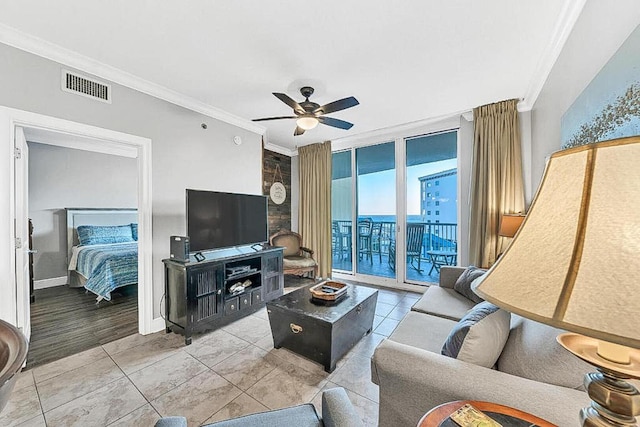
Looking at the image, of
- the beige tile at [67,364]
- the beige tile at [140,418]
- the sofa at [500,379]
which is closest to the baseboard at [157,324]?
the beige tile at [67,364]

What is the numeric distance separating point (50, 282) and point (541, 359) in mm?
6160

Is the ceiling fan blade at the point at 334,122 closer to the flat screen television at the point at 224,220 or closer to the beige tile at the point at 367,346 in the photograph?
the flat screen television at the point at 224,220

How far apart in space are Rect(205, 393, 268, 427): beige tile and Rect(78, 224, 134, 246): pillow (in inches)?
166

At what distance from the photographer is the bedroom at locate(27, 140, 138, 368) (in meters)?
2.70

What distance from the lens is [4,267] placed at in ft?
6.44

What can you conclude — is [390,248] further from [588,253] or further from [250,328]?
[588,253]

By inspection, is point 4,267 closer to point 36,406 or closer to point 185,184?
Answer: point 36,406

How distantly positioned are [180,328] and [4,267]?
4.52ft

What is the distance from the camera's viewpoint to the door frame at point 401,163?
3.72 m

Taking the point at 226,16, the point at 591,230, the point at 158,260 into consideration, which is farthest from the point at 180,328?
the point at 591,230

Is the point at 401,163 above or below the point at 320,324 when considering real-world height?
above

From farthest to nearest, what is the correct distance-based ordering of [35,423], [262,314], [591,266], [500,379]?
[262,314] → [35,423] → [500,379] → [591,266]

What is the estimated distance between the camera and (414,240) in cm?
425

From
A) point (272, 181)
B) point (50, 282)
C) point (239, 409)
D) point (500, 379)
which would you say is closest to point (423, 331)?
point (500, 379)
